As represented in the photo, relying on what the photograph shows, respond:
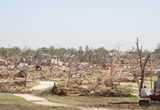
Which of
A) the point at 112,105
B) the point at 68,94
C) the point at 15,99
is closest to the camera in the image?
the point at 112,105

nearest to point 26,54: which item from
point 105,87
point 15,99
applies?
point 105,87

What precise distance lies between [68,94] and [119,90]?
183 inches

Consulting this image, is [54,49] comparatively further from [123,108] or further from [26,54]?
[123,108]

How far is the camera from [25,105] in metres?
30.6

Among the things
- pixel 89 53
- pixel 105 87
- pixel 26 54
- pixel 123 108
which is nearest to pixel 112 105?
pixel 123 108

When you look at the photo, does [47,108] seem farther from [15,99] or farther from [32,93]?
[32,93]

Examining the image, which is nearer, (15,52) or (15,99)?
(15,99)

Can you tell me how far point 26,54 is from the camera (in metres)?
134

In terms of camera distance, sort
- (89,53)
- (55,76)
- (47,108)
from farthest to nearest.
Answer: (89,53) → (55,76) → (47,108)

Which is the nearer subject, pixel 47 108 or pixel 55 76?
pixel 47 108

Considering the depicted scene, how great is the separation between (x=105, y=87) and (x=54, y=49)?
107089mm

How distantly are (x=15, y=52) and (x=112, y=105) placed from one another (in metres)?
106

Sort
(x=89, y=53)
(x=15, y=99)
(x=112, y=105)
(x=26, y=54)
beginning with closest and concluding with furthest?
1. (x=112, y=105)
2. (x=15, y=99)
3. (x=89, y=53)
4. (x=26, y=54)

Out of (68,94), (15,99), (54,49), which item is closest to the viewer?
(15,99)
